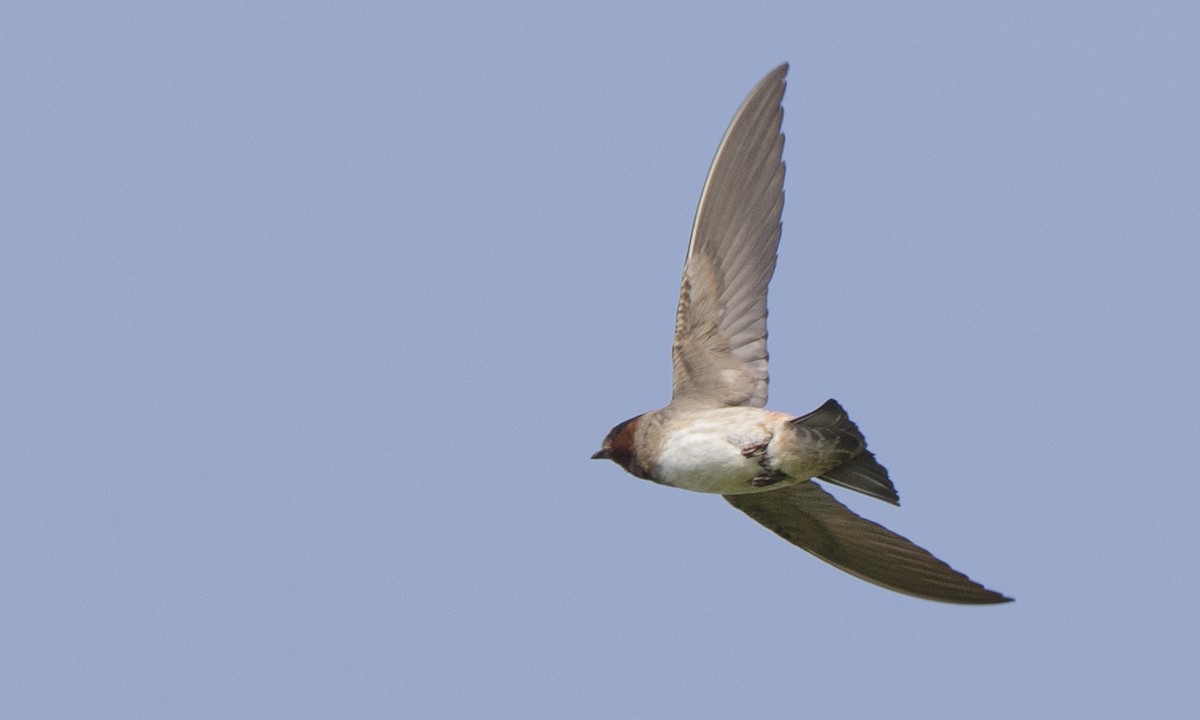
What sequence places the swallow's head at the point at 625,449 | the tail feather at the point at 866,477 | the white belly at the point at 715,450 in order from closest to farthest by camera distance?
1. the tail feather at the point at 866,477
2. the white belly at the point at 715,450
3. the swallow's head at the point at 625,449

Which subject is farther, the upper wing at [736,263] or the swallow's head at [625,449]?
the upper wing at [736,263]

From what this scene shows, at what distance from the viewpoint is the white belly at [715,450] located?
253 inches

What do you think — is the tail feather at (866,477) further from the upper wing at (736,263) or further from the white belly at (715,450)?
the upper wing at (736,263)

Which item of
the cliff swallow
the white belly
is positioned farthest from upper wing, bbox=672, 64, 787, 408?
the white belly

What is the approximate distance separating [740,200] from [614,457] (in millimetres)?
1145

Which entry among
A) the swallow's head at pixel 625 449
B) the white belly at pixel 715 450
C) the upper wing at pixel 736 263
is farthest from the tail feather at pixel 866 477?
the swallow's head at pixel 625 449

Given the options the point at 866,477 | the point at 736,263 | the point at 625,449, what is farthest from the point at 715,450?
the point at 736,263

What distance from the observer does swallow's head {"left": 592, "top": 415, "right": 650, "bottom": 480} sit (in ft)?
22.0

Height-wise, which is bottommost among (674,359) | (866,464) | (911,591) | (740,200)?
(911,591)

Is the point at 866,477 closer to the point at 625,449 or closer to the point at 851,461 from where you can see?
the point at 851,461

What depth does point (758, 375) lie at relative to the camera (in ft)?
22.3

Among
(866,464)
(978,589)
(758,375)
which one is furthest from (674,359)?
(978,589)

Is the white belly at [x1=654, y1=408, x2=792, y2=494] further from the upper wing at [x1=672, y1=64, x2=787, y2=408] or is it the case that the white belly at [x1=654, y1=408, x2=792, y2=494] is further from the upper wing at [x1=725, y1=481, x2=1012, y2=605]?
the upper wing at [x1=725, y1=481, x2=1012, y2=605]

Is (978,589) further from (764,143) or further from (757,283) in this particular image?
(764,143)
